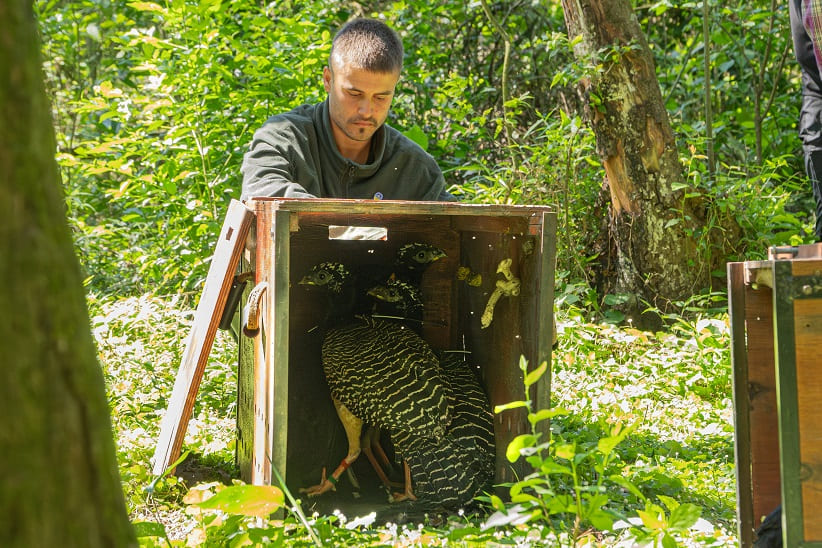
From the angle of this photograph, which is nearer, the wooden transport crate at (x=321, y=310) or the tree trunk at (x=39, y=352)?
the tree trunk at (x=39, y=352)

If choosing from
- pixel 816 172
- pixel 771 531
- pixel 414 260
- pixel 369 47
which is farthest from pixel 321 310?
pixel 816 172

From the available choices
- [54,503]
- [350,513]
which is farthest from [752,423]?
[54,503]

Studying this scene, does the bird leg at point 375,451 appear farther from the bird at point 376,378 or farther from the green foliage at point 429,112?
the green foliage at point 429,112

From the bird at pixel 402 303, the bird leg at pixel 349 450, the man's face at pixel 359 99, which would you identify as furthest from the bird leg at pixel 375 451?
the man's face at pixel 359 99

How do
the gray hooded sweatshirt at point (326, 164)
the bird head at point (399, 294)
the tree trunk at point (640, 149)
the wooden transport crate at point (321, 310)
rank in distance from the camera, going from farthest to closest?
the tree trunk at point (640, 149) → the bird head at point (399, 294) → the gray hooded sweatshirt at point (326, 164) → the wooden transport crate at point (321, 310)

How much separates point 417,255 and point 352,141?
626mm

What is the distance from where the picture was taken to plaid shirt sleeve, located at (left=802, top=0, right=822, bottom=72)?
11.1ft

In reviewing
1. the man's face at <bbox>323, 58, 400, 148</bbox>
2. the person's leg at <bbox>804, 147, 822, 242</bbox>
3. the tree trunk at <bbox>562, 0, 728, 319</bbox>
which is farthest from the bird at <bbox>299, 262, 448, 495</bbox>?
the tree trunk at <bbox>562, 0, 728, 319</bbox>

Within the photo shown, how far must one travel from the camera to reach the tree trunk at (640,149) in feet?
19.0

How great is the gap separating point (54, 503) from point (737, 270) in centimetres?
180

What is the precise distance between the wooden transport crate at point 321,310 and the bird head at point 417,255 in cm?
4

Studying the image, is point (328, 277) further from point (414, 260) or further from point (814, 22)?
point (814, 22)

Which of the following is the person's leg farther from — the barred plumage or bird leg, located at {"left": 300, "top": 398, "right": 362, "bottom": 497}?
bird leg, located at {"left": 300, "top": 398, "right": 362, "bottom": 497}

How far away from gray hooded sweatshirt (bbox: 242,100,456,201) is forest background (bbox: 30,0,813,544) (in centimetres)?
175
